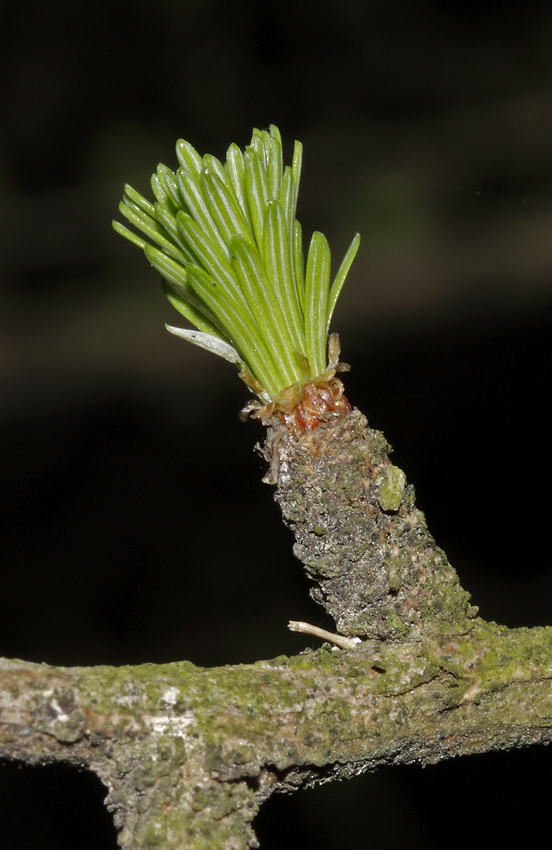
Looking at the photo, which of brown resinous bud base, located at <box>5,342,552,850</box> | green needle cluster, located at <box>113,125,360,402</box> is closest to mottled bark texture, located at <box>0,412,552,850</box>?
brown resinous bud base, located at <box>5,342,552,850</box>

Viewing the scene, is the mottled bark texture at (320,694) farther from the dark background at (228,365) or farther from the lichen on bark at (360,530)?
the dark background at (228,365)

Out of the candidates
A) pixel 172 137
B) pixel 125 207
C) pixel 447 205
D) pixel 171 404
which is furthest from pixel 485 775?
pixel 172 137

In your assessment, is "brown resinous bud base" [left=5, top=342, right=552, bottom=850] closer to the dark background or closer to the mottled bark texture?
the mottled bark texture

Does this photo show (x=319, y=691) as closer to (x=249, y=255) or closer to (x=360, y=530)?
A: (x=360, y=530)

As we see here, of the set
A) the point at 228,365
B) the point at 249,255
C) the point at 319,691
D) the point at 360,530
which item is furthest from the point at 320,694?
the point at 228,365

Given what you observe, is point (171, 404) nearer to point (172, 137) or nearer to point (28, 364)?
point (28, 364)

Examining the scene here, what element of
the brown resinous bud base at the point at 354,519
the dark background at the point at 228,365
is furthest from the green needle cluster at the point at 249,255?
the dark background at the point at 228,365
